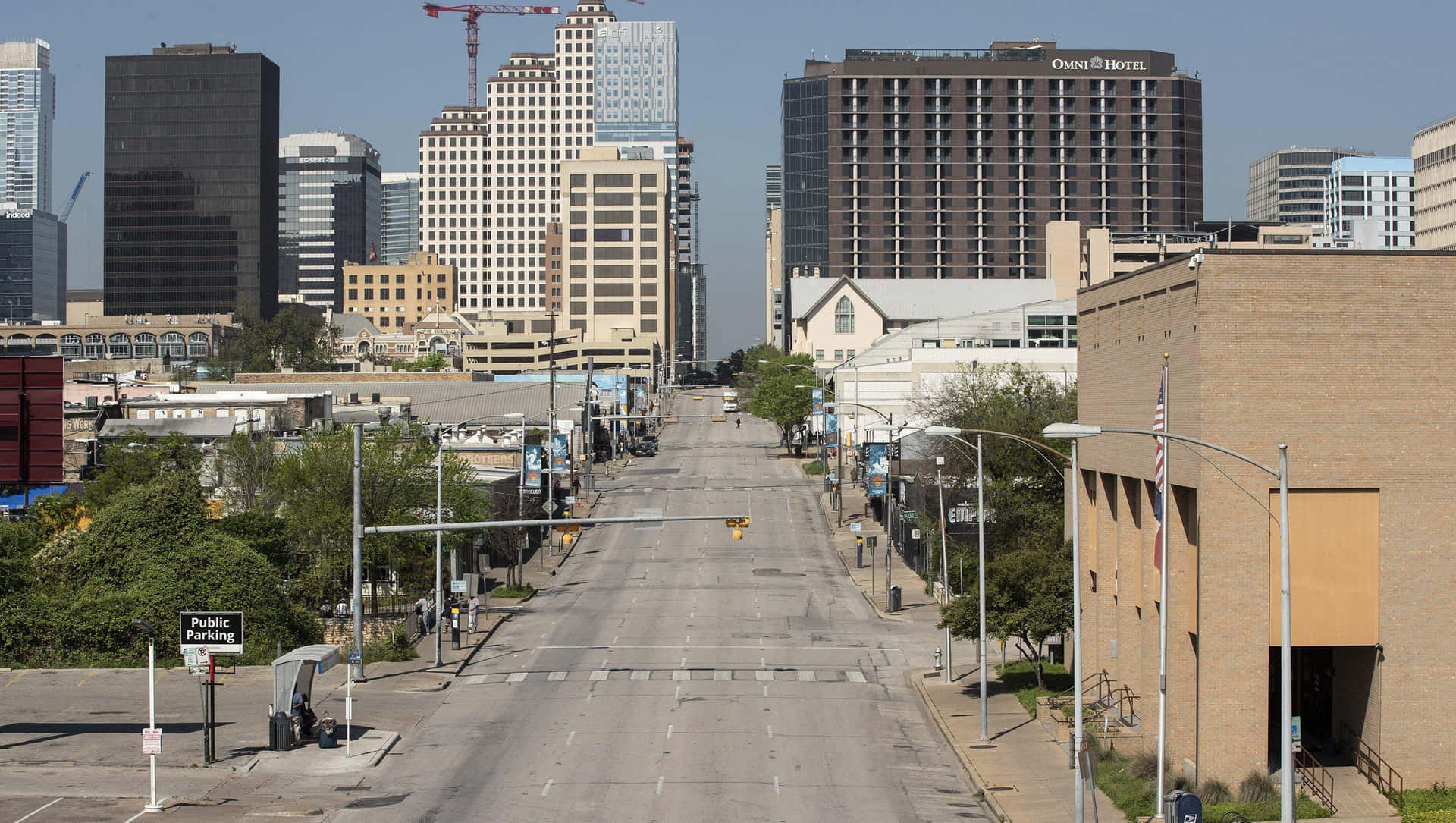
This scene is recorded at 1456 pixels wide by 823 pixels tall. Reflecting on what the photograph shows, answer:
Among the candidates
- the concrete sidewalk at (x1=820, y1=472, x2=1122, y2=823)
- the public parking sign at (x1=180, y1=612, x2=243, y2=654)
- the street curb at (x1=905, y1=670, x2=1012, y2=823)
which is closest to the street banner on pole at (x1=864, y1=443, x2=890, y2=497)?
the concrete sidewalk at (x1=820, y1=472, x2=1122, y2=823)

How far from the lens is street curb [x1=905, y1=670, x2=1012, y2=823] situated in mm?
28969

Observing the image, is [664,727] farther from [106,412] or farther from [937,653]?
[106,412]

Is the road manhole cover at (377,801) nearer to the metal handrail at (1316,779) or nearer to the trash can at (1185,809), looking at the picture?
the trash can at (1185,809)

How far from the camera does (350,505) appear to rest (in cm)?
5731

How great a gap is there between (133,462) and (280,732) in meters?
39.8

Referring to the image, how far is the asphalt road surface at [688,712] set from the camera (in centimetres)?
2950

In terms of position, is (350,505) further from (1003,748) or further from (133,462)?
(1003,748)

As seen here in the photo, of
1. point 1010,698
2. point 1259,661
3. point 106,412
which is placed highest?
point 106,412

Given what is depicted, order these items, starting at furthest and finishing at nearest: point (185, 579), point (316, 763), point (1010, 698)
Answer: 1. point (185, 579)
2. point (1010, 698)
3. point (316, 763)

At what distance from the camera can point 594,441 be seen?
418 ft

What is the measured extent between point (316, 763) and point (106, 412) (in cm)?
6297

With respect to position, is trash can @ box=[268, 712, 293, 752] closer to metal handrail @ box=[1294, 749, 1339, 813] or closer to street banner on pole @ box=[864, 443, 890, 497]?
metal handrail @ box=[1294, 749, 1339, 813]

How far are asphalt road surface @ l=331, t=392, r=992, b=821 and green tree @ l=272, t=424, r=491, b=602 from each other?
6.01 meters

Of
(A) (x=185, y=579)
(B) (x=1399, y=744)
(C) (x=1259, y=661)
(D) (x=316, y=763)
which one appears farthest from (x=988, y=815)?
(A) (x=185, y=579)
